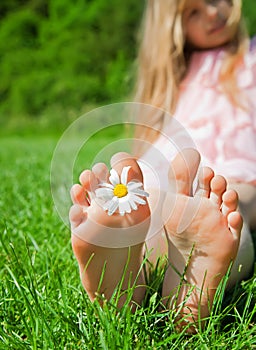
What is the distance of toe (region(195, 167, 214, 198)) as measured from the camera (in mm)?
922

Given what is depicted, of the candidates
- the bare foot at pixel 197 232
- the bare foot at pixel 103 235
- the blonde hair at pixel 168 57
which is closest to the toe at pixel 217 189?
the bare foot at pixel 197 232

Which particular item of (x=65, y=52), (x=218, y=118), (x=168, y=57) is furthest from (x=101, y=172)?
(x=65, y=52)

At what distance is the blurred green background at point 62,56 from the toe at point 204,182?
8333mm

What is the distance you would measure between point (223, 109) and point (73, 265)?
69cm

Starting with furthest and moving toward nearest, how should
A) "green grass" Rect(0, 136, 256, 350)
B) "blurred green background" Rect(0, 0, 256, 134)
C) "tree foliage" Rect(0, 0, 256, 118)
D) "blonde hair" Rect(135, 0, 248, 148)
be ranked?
"tree foliage" Rect(0, 0, 256, 118) → "blurred green background" Rect(0, 0, 256, 134) → "blonde hair" Rect(135, 0, 248, 148) → "green grass" Rect(0, 136, 256, 350)

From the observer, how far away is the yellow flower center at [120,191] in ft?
2.84

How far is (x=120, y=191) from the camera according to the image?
87 cm

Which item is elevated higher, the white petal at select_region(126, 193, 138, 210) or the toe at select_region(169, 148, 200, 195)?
the toe at select_region(169, 148, 200, 195)

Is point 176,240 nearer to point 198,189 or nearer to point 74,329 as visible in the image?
point 198,189

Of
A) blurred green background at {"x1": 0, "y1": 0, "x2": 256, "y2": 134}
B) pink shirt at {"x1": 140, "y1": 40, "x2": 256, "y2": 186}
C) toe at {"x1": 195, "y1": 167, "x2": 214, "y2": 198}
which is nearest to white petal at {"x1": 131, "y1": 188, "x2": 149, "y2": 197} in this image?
toe at {"x1": 195, "y1": 167, "x2": 214, "y2": 198}

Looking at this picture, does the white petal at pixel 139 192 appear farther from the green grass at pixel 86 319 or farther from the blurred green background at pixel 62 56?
the blurred green background at pixel 62 56

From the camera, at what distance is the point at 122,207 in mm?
859

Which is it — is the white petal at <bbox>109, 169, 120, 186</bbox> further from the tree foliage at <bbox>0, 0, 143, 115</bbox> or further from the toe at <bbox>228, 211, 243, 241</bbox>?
the tree foliage at <bbox>0, 0, 143, 115</bbox>

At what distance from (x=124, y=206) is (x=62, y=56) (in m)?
10.9
